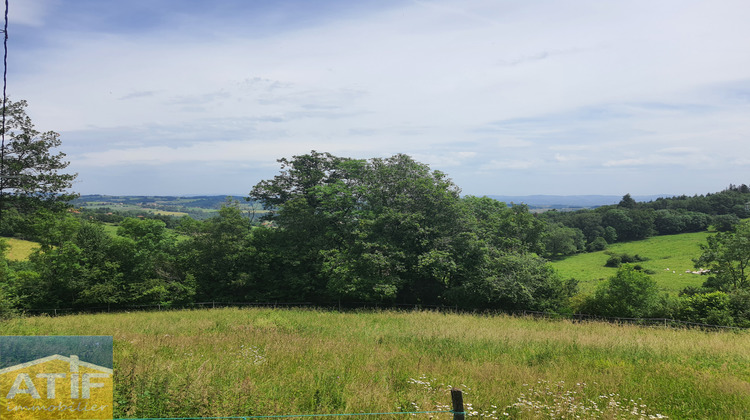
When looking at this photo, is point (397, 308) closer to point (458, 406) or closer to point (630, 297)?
point (630, 297)

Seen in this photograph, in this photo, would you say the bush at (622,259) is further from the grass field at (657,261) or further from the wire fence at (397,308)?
the wire fence at (397,308)

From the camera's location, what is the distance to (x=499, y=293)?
917 inches

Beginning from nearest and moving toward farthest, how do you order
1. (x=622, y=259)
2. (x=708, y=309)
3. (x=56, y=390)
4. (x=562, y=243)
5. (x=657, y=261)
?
(x=56, y=390) → (x=708, y=309) → (x=657, y=261) → (x=622, y=259) → (x=562, y=243)

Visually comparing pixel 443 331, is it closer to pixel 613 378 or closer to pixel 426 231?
pixel 613 378

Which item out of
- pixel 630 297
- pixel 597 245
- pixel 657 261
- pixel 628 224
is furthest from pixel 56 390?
pixel 628 224

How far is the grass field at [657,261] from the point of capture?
52031mm

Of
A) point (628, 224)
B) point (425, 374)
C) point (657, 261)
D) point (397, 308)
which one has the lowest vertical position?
point (657, 261)

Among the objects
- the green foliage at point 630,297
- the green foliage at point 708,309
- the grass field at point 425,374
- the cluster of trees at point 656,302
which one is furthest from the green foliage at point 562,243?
the grass field at point 425,374

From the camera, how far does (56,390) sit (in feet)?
16.9

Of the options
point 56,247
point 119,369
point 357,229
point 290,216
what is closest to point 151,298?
point 56,247

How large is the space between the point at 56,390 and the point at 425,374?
6168 millimetres

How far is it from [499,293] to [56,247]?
3528 centimetres

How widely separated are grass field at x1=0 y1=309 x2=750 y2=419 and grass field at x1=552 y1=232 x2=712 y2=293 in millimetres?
42236

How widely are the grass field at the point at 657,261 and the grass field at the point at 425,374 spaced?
42.2m
